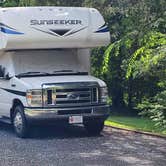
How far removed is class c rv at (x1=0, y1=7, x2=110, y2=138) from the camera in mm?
13148

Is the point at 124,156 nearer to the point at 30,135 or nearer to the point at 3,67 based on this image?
the point at 30,135

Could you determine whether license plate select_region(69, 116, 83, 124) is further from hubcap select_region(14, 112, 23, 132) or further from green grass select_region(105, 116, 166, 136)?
green grass select_region(105, 116, 166, 136)

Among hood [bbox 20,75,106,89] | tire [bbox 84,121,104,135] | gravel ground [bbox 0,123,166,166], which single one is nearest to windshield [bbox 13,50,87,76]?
hood [bbox 20,75,106,89]

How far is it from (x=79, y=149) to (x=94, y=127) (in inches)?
94.8

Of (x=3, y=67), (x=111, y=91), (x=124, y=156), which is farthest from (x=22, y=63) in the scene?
(x=111, y=91)

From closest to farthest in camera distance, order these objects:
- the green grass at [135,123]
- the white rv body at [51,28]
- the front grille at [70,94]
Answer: the front grille at [70,94] → the white rv body at [51,28] → the green grass at [135,123]

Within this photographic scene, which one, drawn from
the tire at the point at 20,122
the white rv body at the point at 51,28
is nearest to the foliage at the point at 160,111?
the white rv body at the point at 51,28

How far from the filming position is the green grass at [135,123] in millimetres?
14422

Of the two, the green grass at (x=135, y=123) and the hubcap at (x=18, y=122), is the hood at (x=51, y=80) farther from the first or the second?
the green grass at (x=135, y=123)

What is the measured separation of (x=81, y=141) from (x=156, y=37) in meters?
4.42

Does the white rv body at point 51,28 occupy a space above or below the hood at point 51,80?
above

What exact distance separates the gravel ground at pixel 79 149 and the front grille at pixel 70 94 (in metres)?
0.83

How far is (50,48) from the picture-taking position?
14.1 m

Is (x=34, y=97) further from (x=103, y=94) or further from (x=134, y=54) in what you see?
(x=134, y=54)
